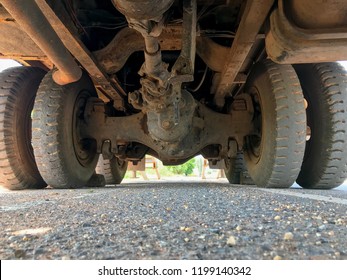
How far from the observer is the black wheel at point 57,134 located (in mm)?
1710

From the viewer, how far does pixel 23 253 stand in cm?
48

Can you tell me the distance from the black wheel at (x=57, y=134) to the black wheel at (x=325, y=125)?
1.54 m

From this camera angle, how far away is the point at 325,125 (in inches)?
70.6

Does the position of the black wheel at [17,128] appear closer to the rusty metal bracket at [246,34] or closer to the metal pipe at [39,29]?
the metal pipe at [39,29]

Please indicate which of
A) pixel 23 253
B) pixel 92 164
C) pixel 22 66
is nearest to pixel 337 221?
pixel 23 253

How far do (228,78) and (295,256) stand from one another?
4.46ft

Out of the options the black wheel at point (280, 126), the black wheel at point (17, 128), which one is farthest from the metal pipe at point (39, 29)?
the black wheel at point (280, 126)

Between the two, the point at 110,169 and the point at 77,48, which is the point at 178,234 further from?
the point at 110,169

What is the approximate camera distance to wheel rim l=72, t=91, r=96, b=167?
1.93 meters

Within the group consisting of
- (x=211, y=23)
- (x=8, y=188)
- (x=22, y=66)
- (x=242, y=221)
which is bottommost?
(x=8, y=188)

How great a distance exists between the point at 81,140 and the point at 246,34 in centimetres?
134

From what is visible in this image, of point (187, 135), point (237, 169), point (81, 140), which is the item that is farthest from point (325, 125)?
point (81, 140)

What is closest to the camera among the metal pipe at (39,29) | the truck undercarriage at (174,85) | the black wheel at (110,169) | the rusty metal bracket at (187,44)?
the metal pipe at (39,29)

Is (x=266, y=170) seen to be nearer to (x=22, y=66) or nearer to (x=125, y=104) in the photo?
(x=125, y=104)
